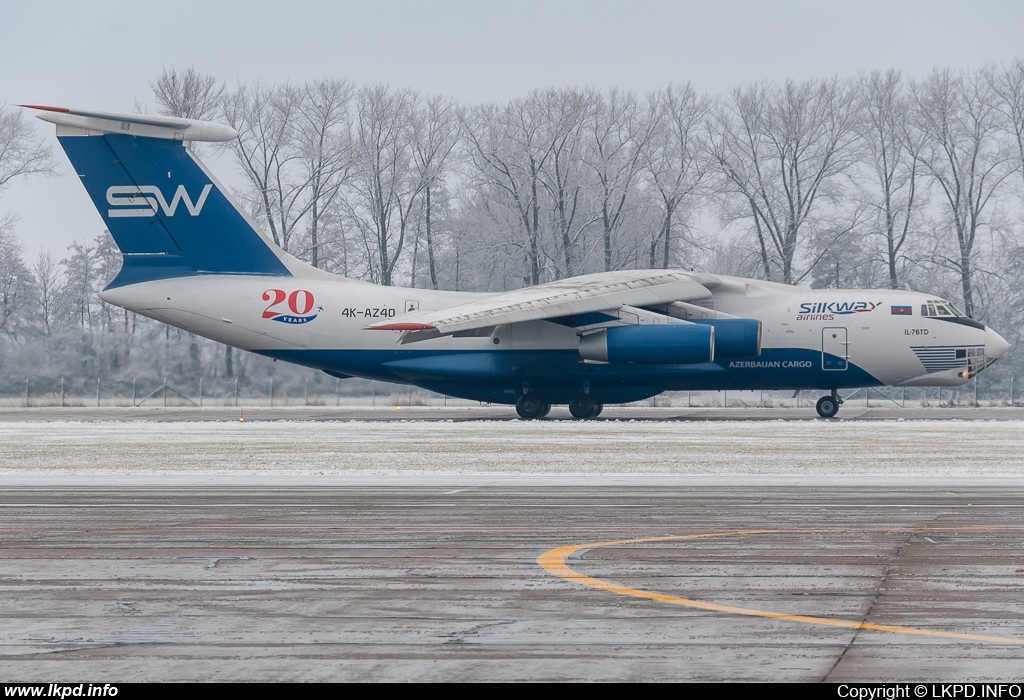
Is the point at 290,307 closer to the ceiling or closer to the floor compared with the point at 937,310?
closer to the ceiling

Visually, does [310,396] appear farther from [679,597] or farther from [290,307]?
[679,597]

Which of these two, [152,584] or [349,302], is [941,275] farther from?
[152,584]

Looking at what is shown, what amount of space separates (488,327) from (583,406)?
4264 millimetres

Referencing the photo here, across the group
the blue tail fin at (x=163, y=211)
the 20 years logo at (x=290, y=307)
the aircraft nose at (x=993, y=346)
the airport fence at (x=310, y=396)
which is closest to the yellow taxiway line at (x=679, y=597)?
the aircraft nose at (x=993, y=346)

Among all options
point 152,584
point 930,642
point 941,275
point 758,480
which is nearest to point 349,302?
point 758,480

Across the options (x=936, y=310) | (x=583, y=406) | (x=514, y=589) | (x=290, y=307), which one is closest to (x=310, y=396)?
(x=290, y=307)

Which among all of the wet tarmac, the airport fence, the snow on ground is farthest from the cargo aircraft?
the wet tarmac

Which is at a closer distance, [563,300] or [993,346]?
[563,300]

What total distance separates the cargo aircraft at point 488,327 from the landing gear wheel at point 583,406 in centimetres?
4

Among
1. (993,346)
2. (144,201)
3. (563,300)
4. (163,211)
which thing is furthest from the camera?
(163,211)

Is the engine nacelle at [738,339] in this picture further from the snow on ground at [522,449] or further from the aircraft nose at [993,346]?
the aircraft nose at [993,346]

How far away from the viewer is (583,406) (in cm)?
3431

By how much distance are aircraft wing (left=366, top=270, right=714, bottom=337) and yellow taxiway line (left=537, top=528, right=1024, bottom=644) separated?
18411 mm

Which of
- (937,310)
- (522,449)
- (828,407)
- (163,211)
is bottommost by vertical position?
(522,449)
